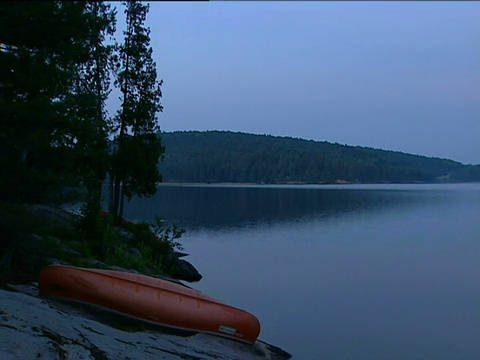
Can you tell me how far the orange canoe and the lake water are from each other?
2283 millimetres

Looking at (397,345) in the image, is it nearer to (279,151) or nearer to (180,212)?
(180,212)

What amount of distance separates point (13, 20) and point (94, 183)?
33.3 feet

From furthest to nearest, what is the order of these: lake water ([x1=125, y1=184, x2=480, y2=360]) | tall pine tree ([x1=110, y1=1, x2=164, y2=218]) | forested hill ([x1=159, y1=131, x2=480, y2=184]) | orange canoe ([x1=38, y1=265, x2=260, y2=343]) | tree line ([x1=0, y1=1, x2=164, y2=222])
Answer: forested hill ([x1=159, y1=131, x2=480, y2=184])
tall pine tree ([x1=110, y1=1, x2=164, y2=218])
lake water ([x1=125, y1=184, x2=480, y2=360])
orange canoe ([x1=38, y1=265, x2=260, y2=343])
tree line ([x1=0, y1=1, x2=164, y2=222])

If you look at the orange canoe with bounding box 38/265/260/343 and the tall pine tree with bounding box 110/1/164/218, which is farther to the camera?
the tall pine tree with bounding box 110/1/164/218

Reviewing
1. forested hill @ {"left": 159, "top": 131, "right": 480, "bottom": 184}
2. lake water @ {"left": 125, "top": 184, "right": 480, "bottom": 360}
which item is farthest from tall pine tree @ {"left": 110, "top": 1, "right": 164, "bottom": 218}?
forested hill @ {"left": 159, "top": 131, "right": 480, "bottom": 184}

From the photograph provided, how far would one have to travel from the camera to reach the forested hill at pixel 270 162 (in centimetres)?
12219

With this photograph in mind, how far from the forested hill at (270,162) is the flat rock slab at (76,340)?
108 meters

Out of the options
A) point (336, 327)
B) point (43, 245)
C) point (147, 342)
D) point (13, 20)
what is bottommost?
point (336, 327)

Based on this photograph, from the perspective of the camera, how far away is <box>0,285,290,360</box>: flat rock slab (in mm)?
6215

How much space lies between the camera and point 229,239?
32.5 metres

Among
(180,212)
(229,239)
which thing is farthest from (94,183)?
(180,212)

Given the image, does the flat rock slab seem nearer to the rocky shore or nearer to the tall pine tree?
the rocky shore

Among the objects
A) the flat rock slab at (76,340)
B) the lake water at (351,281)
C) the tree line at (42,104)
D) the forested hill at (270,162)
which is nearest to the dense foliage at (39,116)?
the tree line at (42,104)

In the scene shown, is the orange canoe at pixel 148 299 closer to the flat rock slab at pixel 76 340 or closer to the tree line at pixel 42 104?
the flat rock slab at pixel 76 340
